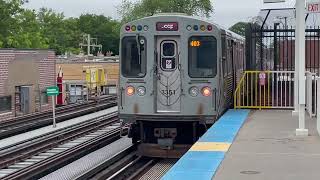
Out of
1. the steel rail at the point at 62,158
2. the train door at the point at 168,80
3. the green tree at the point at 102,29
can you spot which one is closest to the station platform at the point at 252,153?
the train door at the point at 168,80

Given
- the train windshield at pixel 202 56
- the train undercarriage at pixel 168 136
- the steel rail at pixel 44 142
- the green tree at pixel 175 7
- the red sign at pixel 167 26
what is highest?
the green tree at pixel 175 7

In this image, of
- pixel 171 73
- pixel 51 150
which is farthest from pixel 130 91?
pixel 51 150

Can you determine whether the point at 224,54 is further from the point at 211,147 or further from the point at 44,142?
the point at 44,142

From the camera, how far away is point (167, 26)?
13.5 metres

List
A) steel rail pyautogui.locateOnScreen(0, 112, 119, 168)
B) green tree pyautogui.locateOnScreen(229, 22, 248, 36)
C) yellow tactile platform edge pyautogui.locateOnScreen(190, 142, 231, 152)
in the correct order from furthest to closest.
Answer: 1. green tree pyautogui.locateOnScreen(229, 22, 248, 36)
2. steel rail pyautogui.locateOnScreen(0, 112, 119, 168)
3. yellow tactile platform edge pyautogui.locateOnScreen(190, 142, 231, 152)

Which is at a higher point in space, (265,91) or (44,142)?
(265,91)

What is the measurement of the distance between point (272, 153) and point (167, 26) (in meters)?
4.75

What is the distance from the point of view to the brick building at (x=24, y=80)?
27.8m

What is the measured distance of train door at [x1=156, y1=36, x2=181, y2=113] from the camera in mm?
13508

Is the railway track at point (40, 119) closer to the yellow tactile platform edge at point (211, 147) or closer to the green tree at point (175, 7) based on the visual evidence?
the yellow tactile platform edge at point (211, 147)

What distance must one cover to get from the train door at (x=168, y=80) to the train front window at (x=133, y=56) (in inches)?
14.5

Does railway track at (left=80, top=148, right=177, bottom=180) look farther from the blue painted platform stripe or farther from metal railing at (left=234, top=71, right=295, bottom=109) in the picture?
metal railing at (left=234, top=71, right=295, bottom=109)

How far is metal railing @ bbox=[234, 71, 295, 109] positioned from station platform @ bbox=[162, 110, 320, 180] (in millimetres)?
2501

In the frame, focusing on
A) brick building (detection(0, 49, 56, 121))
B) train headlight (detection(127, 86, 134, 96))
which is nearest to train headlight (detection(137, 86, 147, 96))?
train headlight (detection(127, 86, 134, 96))
